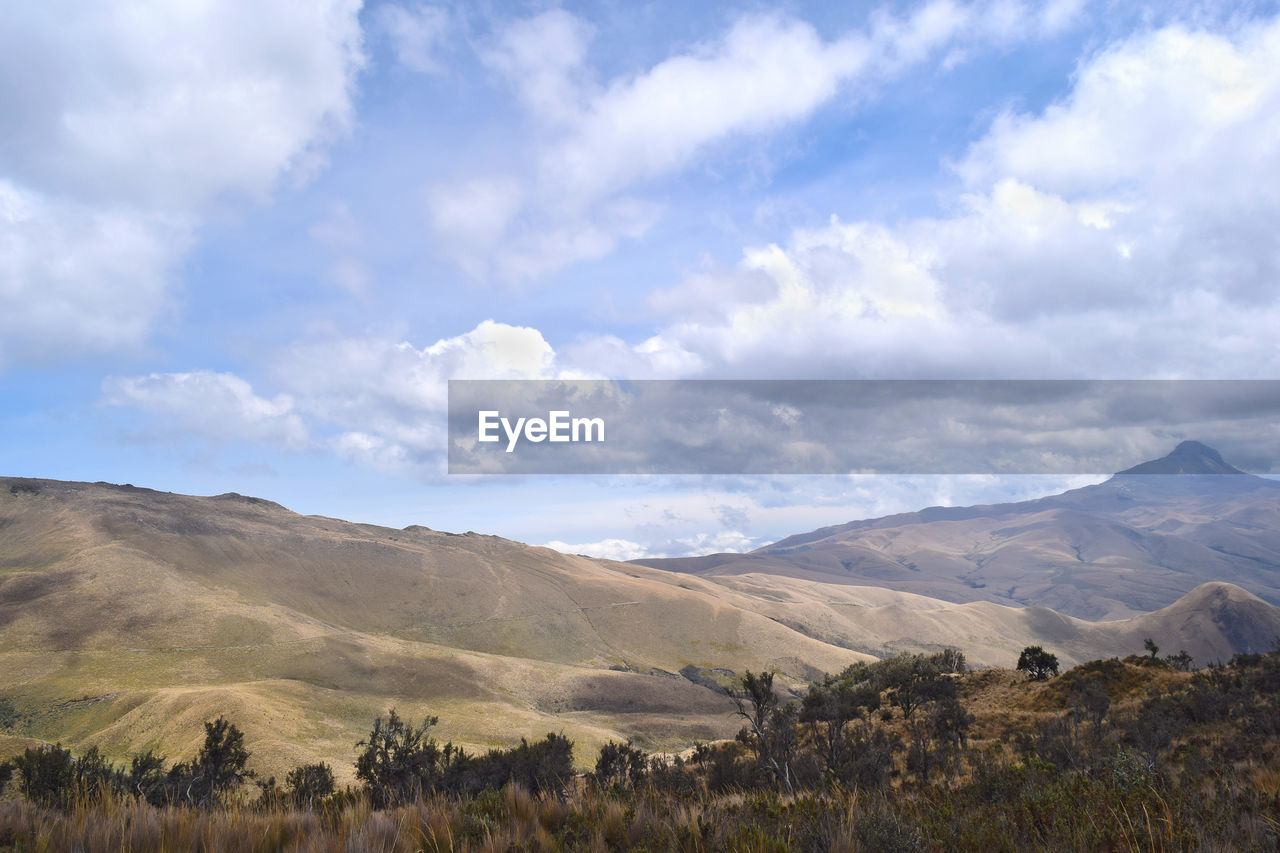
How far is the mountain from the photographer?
2697 inches

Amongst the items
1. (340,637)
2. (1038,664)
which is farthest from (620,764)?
(340,637)

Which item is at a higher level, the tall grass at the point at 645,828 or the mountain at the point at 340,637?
the tall grass at the point at 645,828

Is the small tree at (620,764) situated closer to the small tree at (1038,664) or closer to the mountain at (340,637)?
the small tree at (1038,664)

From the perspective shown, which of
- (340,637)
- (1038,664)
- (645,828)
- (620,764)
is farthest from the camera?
(340,637)

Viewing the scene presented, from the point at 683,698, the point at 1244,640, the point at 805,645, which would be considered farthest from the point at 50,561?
the point at 1244,640

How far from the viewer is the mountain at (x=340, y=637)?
68.5 metres

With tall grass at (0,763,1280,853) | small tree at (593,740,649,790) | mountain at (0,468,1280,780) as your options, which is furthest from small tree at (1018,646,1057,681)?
tall grass at (0,763,1280,853)

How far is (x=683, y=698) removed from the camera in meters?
96.2

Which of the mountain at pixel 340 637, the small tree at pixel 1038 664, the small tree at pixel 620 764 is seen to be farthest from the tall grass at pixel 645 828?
the mountain at pixel 340 637

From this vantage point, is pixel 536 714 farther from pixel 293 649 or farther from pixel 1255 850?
pixel 1255 850

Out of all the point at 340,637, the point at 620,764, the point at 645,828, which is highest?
the point at 645,828

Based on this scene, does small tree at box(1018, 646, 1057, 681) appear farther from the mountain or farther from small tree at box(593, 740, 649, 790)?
the mountain

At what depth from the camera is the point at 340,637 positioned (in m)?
103

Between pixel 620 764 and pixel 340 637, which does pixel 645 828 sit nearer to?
pixel 620 764
